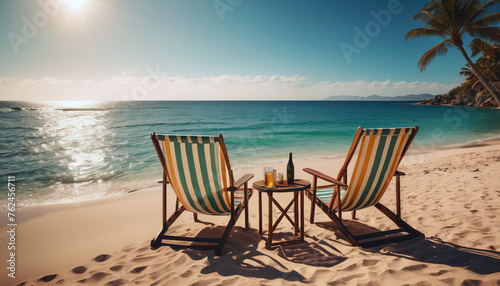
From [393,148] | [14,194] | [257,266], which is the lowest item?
[14,194]

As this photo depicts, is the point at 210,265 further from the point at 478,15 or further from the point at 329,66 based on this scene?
the point at 329,66

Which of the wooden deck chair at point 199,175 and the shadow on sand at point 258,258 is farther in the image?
the wooden deck chair at point 199,175

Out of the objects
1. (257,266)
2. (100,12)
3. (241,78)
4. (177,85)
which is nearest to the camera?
(257,266)

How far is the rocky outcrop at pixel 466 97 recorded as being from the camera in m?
41.7

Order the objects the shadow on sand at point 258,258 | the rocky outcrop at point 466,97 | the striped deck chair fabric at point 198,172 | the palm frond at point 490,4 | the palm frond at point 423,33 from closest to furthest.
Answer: the shadow on sand at point 258,258
the striped deck chair fabric at point 198,172
the palm frond at point 490,4
the palm frond at point 423,33
the rocky outcrop at point 466,97

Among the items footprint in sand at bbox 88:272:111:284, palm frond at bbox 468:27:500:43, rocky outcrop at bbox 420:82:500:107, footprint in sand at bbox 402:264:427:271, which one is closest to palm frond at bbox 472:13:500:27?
palm frond at bbox 468:27:500:43

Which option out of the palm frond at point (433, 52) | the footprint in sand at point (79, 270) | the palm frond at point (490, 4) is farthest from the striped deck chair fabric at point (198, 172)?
the palm frond at point (490, 4)

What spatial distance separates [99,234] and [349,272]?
10.5ft

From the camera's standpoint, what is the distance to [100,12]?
675 centimetres

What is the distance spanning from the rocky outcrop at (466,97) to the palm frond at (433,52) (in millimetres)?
36874

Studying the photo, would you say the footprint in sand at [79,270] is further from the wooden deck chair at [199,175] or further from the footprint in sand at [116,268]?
the wooden deck chair at [199,175]

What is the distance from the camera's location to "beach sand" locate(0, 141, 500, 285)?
2.02m

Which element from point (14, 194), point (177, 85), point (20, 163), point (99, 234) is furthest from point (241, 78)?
point (99, 234)

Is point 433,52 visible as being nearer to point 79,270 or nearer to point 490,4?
point 490,4
